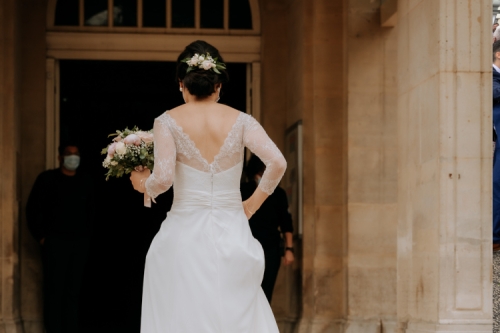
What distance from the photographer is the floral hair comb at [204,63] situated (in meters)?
6.15

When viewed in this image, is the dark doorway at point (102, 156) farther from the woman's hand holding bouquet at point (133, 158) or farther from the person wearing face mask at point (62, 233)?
the woman's hand holding bouquet at point (133, 158)

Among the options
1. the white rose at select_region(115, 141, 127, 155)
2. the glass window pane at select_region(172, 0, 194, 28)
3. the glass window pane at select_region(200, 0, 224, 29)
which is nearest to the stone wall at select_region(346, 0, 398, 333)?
the glass window pane at select_region(200, 0, 224, 29)

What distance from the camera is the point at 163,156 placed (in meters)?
6.05

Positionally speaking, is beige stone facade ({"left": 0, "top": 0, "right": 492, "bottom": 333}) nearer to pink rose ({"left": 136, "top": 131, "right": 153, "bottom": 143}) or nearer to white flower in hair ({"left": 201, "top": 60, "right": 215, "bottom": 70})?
pink rose ({"left": 136, "top": 131, "right": 153, "bottom": 143})

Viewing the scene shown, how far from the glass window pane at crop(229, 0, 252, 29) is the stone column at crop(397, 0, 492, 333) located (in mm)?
4941

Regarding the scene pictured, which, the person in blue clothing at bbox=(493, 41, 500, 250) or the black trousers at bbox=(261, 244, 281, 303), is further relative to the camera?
the black trousers at bbox=(261, 244, 281, 303)

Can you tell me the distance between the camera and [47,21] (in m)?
13.3

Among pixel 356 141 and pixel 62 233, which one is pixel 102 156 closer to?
pixel 62 233

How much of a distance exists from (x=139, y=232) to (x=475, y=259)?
21.0 feet

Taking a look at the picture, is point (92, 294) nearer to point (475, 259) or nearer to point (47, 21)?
point (47, 21)

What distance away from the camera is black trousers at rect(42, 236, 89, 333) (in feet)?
39.5

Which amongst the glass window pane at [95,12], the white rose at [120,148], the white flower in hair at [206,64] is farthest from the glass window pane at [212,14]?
the white flower in hair at [206,64]

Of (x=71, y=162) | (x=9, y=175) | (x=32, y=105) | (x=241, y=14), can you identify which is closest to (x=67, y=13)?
(x=32, y=105)

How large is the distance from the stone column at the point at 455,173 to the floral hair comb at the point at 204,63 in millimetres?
2906
